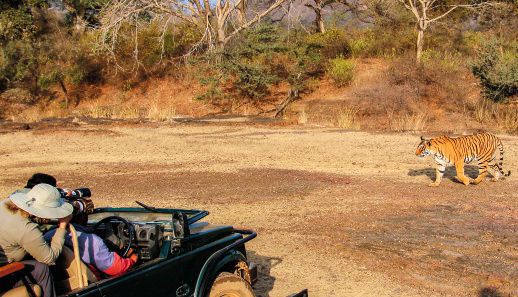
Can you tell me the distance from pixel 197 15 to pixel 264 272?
31.8 m

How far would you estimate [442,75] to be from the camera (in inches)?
1190

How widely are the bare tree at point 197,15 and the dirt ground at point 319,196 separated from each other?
1096cm

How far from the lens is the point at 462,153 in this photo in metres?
13.9

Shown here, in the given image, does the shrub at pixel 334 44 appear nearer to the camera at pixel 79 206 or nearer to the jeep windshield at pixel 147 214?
the jeep windshield at pixel 147 214

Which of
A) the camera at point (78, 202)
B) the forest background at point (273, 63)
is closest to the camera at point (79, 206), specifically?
the camera at point (78, 202)

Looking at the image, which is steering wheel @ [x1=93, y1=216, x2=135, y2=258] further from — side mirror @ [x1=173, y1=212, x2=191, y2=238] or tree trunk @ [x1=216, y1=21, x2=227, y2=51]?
tree trunk @ [x1=216, y1=21, x2=227, y2=51]

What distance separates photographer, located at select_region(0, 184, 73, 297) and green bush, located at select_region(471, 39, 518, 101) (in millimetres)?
23670

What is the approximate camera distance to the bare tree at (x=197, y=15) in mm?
33438

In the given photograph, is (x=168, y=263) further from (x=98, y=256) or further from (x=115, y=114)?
(x=115, y=114)

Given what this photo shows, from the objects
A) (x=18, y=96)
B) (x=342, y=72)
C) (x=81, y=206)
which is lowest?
(x=18, y=96)

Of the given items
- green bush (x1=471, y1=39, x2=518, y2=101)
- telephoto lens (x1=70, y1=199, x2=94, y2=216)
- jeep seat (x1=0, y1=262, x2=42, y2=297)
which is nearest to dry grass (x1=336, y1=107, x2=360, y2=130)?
green bush (x1=471, y1=39, x2=518, y2=101)

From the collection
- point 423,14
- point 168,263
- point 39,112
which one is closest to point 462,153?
point 168,263

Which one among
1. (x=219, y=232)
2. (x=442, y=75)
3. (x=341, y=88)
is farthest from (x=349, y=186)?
(x=341, y=88)

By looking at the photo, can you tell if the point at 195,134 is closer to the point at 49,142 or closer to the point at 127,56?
the point at 49,142
